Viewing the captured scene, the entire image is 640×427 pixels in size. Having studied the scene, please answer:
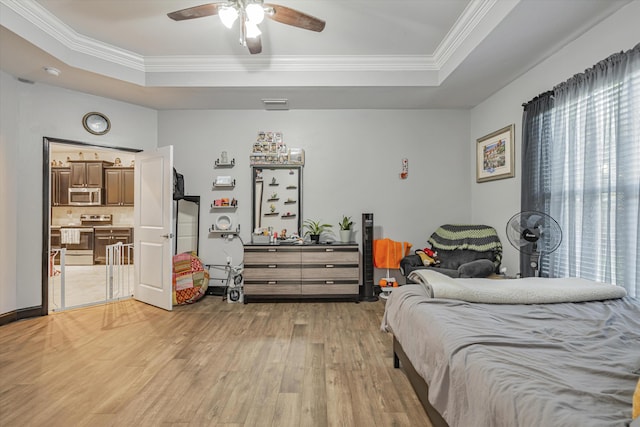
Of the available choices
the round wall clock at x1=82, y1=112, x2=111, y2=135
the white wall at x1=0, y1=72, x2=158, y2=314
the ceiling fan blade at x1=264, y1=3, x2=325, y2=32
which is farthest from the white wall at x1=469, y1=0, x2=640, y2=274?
the white wall at x1=0, y1=72, x2=158, y2=314

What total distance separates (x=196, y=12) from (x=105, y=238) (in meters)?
6.25

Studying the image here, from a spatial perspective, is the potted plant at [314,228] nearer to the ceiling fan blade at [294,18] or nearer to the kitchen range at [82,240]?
the ceiling fan blade at [294,18]

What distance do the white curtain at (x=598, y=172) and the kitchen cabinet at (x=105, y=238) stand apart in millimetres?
7395

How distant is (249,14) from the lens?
7.44ft

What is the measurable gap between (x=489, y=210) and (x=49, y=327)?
529cm

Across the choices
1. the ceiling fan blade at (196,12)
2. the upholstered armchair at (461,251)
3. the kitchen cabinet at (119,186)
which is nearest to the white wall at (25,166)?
the ceiling fan blade at (196,12)

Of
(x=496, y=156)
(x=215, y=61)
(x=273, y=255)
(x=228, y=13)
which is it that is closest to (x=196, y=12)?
(x=228, y=13)

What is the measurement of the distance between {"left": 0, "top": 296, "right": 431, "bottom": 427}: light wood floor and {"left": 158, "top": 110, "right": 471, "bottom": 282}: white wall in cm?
156

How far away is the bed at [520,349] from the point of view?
0.92m

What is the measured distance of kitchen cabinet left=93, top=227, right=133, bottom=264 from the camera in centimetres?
692

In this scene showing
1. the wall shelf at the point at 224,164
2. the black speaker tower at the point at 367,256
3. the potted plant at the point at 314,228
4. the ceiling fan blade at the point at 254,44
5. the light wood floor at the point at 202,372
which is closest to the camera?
the light wood floor at the point at 202,372

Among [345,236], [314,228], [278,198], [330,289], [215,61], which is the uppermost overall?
[215,61]

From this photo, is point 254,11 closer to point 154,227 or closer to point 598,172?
point 598,172

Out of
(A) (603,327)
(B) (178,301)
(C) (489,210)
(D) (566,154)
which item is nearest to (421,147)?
(C) (489,210)
